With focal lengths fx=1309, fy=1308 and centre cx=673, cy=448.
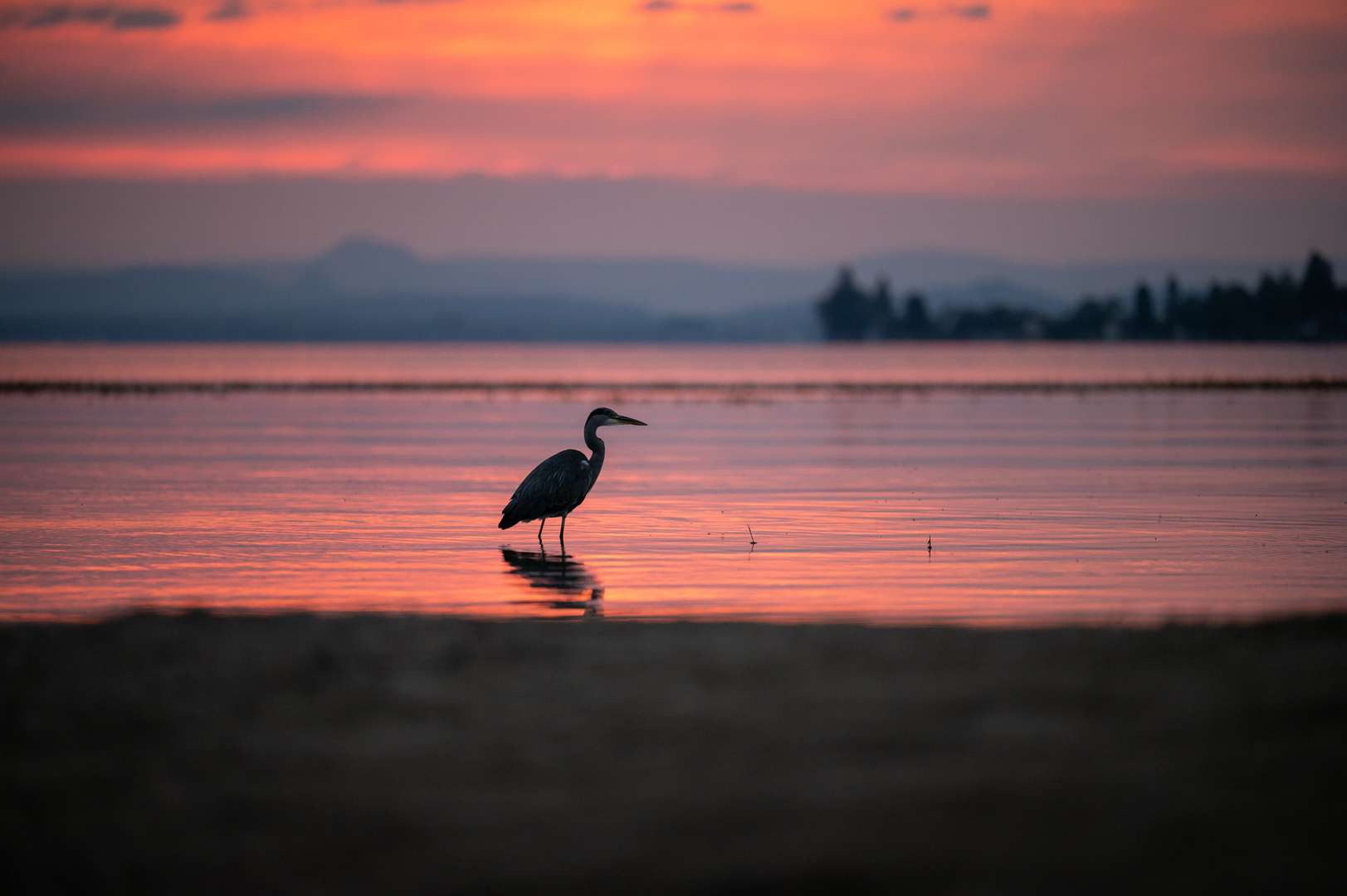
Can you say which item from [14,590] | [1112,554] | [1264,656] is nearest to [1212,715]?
[1264,656]

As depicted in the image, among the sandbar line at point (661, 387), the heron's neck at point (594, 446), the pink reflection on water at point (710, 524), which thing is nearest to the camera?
the pink reflection on water at point (710, 524)

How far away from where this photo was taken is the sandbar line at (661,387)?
76812 millimetres

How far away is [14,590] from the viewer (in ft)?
46.6

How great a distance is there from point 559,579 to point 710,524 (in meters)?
5.35

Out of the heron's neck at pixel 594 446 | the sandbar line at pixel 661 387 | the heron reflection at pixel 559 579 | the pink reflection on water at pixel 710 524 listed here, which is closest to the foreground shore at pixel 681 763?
the pink reflection on water at pixel 710 524

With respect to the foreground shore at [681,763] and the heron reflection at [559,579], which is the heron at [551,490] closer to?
the heron reflection at [559,579]

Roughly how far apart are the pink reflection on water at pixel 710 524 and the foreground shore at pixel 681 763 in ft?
10.8

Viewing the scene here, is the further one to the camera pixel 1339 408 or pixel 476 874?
pixel 1339 408

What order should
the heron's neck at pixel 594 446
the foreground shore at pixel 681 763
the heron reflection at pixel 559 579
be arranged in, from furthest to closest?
the heron's neck at pixel 594 446 < the heron reflection at pixel 559 579 < the foreground shore at pixel 681 763

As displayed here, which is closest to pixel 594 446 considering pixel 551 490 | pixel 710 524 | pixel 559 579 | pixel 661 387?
pixel 551 490

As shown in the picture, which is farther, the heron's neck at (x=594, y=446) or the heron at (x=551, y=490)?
the heron's neck at (x=594, y=446)

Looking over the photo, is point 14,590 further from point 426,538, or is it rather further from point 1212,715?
point 1212,715

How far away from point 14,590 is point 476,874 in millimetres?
10885

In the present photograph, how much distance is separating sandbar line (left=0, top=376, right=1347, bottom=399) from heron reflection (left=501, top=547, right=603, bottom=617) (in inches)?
2234
